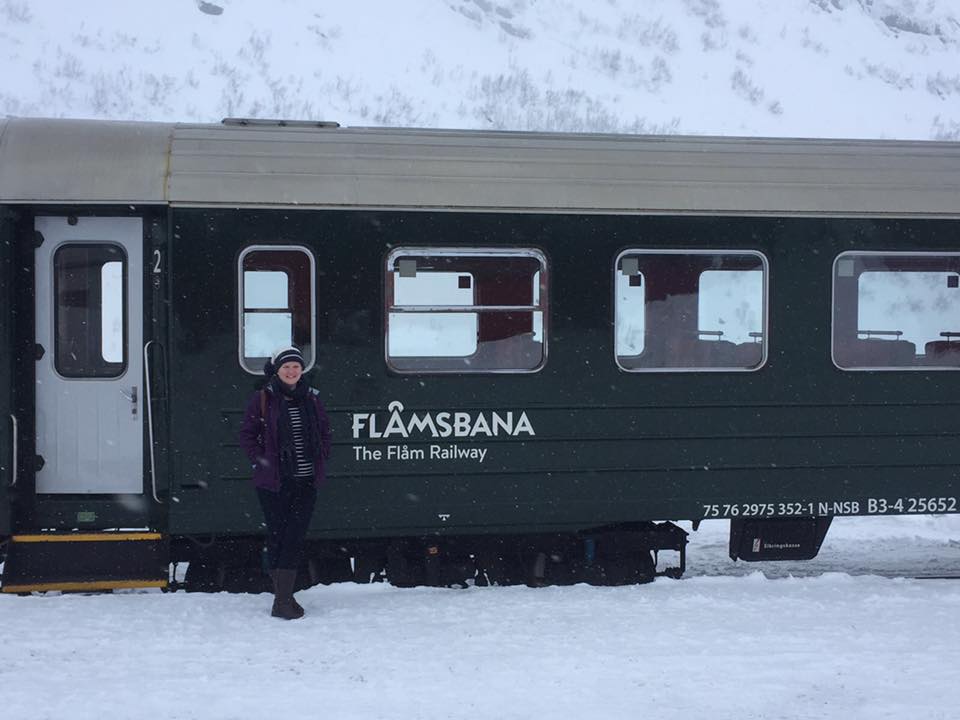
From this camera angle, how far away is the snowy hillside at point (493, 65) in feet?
140

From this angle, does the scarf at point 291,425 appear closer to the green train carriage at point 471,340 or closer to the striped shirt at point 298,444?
the striped shirt at point 298,444

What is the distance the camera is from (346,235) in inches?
305

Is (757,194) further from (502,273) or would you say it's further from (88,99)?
(88,99)

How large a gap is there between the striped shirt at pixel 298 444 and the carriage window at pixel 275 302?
78cm

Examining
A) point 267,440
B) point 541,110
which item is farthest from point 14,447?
point 541,110

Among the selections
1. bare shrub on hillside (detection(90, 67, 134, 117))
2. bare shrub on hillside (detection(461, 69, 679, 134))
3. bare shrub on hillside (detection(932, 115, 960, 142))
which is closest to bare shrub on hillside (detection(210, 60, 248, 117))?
bare shrub on hillside (detection(90, 67, 134, 117))

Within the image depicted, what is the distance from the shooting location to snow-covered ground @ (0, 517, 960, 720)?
566cm

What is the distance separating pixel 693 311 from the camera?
26.8ft

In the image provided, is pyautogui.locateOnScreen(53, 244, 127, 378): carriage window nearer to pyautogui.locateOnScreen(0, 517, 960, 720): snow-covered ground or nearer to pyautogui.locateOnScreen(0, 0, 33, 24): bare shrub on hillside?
pyautogui.locateOnScreen(0, 517, 960, 720): snow-covered ground

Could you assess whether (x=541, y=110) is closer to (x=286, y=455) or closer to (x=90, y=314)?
(x=90, y=314)

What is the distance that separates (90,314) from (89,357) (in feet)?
0.96

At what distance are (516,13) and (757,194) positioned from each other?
2386 inches

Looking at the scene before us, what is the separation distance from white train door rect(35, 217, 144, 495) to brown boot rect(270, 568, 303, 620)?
134 cm

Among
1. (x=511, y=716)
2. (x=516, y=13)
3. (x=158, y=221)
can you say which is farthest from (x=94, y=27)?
(x=511, y=716)
